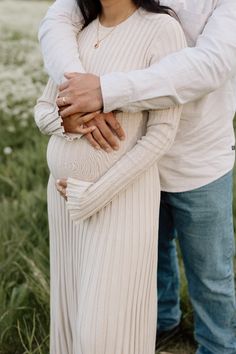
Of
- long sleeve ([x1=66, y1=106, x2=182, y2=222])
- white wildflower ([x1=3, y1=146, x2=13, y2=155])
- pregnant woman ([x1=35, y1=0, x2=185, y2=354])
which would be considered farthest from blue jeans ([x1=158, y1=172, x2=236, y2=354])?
white wildflower ([x1=3, y1=146, x2=13, y2=155])

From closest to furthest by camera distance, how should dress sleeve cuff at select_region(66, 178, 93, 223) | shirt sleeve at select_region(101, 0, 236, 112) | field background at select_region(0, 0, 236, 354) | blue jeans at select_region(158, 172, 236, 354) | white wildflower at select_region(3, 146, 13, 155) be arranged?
shirt sleeve at select_region(101, 0, 236, 112), dress sleeve cuff at select_region(66, 178, 93, 223), blue jeans at select_region(158, 172, 236, 354), field background at select_region(0, 0, 236, 354), white wildflower at select_region(3, 146, 13, 155)

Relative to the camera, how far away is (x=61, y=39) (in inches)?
101

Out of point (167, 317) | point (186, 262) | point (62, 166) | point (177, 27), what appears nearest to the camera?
point (177, 27)

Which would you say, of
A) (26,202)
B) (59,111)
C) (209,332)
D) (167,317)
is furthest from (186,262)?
(26,202)

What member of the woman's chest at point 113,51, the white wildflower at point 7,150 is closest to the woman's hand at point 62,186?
the woman's chest at point 113,51

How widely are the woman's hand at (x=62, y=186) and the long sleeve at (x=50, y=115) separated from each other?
0.49 feet

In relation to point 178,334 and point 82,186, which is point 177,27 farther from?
point 178,334

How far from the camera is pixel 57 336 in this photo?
9.05 ft

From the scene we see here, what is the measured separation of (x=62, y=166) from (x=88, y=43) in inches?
17.6

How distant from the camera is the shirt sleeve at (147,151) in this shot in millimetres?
2322

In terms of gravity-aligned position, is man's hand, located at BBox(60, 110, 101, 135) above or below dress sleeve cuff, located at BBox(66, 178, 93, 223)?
above

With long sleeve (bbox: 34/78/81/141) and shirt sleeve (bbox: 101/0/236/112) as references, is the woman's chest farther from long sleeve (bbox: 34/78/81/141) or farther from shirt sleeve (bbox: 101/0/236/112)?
long sleeve (bbox: 34/78/81/141)

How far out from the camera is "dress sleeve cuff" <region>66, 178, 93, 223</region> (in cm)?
239

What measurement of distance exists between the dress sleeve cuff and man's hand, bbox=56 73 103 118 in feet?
0.79
